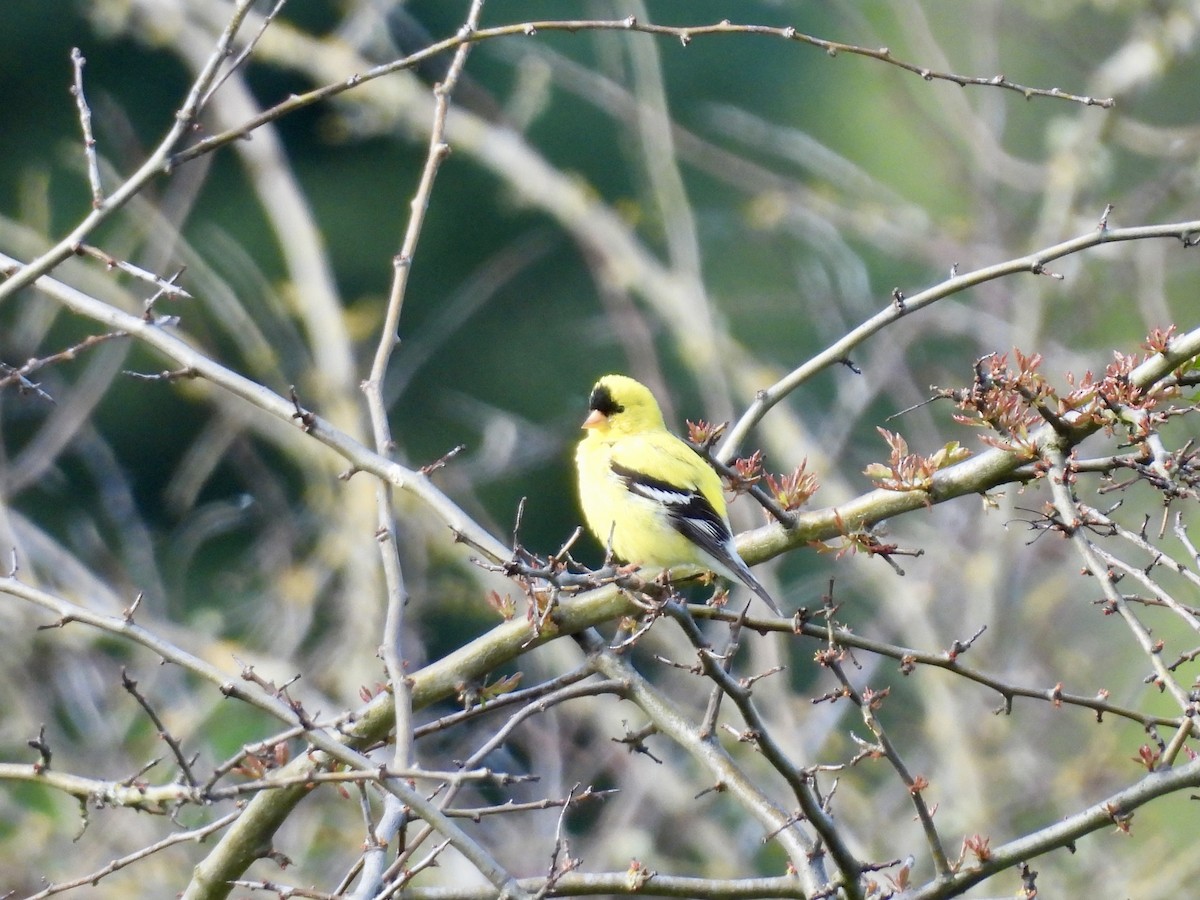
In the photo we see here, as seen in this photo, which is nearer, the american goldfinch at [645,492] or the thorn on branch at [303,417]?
the thorn on branch at [303,417]

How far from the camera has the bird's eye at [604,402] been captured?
16.2 ft

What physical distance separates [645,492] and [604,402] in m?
0.46

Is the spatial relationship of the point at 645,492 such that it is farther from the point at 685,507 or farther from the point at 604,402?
the point at 604,402

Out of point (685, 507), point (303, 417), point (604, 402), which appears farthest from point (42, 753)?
point (604, 402)

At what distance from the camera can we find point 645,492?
4602mm

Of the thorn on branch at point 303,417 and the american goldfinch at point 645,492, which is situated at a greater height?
the american goldfinch at point 645,492

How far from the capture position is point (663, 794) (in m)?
7.86

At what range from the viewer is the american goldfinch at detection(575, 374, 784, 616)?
4.47 metres

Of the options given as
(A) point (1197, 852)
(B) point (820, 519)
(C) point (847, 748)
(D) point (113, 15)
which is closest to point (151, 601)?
(D) point (113, 15)

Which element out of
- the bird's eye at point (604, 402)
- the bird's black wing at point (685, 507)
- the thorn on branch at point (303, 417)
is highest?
the bird's eye at point (604, 402)

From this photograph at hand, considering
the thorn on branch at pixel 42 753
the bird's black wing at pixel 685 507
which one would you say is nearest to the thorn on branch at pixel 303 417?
the thorn on branch at pixel 42 753

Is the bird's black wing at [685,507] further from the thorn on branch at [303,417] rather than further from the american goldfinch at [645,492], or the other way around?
the thorn on branch at [303,417]

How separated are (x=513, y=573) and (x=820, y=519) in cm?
63

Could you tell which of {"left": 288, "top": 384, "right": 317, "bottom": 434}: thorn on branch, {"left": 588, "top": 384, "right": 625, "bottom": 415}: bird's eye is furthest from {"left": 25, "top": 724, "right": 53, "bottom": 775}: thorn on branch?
{"left": 588, "top": 384, "right": 625, "bottom": 415}: bird's eye
